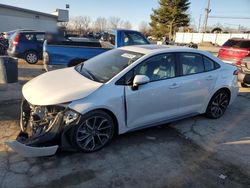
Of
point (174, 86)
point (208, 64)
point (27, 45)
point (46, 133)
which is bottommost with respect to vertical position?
point (46, 133)

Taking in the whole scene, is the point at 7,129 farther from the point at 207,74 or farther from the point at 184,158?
the point at 207,74

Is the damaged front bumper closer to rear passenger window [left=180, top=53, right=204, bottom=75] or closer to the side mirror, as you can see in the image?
the side mirror

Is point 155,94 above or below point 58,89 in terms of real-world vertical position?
below

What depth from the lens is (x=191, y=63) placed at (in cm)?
527

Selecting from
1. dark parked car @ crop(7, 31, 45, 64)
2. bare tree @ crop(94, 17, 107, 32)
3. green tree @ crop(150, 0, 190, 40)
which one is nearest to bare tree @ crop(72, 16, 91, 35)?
bare tree @ crop(94, 17, 107, 32)

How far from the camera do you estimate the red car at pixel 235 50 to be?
1175cm

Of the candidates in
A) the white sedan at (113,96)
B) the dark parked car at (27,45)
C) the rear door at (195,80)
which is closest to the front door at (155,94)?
the white sedan at (113,96)

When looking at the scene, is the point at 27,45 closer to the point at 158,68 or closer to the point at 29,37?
the point at 29,37

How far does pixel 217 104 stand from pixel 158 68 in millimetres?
1985

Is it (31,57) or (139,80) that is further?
(31,57)

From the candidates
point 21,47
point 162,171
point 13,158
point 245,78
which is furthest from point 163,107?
point 21,47

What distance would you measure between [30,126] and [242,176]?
3.18m

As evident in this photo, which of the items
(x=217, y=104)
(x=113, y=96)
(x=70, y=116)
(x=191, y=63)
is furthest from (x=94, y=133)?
(x=217, y=104)

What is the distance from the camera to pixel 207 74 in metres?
5.45
